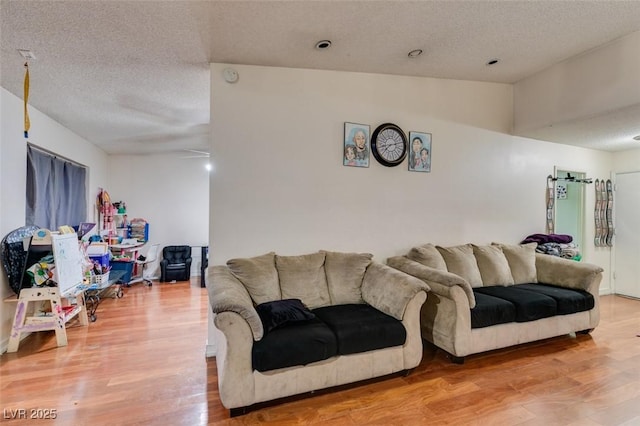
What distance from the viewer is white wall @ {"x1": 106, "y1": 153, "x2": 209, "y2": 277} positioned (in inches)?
228

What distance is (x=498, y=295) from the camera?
2.95 meters

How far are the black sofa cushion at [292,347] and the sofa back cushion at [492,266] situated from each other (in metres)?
2.16

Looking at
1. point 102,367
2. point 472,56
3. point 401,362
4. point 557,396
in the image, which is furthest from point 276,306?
A: point 472,56

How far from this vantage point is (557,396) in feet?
7.07

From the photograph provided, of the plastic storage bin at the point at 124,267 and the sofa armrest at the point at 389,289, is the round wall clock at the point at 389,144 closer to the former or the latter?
the sofa armrest at the point at 389,289

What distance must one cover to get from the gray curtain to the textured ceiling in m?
0.64

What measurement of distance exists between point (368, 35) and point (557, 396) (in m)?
3.12

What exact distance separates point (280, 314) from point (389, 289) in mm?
949

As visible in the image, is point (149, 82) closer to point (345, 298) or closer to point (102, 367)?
point (102, 367)

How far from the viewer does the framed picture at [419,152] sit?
11.2 ft

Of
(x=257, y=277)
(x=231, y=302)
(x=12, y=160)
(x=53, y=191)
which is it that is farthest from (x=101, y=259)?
(x=231, y=302)

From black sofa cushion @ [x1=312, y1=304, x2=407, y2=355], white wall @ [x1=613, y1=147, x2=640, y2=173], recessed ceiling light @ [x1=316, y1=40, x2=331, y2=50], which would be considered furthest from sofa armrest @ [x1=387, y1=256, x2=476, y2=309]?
white wall @ [x1=613, y1=147, x2=640, y2=173]

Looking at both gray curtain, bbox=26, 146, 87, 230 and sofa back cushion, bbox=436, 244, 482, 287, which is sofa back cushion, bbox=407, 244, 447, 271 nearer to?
sofa back cushion, bbox=436, 244, 482, 287

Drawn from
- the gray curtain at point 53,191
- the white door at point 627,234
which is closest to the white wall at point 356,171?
the white door at point 627,234
